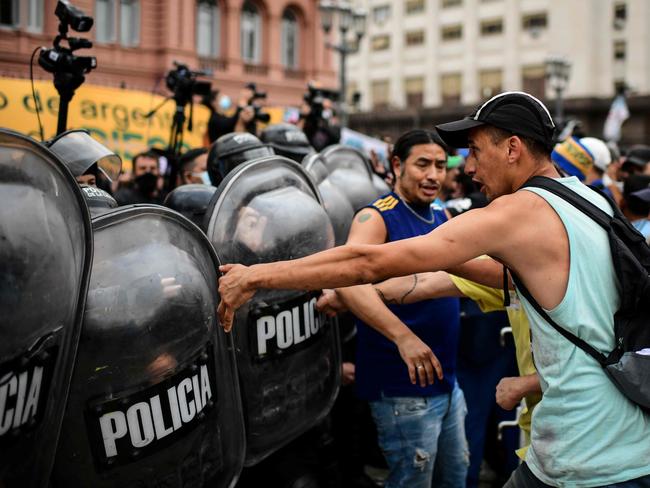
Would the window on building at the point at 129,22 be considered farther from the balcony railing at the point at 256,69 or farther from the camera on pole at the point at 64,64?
the camera on pole at the point at 64,64

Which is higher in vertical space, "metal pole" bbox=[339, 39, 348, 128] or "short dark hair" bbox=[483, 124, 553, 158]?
"metal pole" bbox=[339, 39, 348, 128]

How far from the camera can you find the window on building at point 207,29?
2394 cm

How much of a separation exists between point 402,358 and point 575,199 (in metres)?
1.17

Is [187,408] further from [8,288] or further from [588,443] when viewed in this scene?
[588,443]

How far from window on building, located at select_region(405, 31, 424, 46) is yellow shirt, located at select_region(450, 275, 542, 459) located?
154 feet

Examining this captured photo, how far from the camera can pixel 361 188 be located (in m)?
4.66

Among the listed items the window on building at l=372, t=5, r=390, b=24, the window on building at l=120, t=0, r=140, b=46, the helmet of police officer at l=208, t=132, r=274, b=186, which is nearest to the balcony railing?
the window on building at l=120, t=0, r=140, b=46

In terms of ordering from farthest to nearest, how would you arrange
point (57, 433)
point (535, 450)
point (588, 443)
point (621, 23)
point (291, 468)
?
point (621, 23), point (291, 468), point (535, 450), point (588, 443), point (57, 433)

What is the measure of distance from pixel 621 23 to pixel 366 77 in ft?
54.7

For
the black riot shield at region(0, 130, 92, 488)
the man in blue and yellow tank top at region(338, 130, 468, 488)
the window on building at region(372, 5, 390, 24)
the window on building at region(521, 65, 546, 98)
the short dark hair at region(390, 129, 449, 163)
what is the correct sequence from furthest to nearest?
the window on building at region(372, 5, 390, 24) < the window on building at region(521, 65, 546, 98) < the short dark hair at region(390, 129, 449, 163) < the man in blue and yellow tank top at region(338, 130, 468, 488) < the black riot shield at region(0, 130, 92, 488)

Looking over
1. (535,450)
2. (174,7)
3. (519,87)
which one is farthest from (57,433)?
(519,87)

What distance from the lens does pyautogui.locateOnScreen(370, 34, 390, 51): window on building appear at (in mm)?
49625

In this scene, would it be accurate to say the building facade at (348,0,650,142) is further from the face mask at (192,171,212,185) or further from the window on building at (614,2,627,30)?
the face mask at (192,171,212,185)

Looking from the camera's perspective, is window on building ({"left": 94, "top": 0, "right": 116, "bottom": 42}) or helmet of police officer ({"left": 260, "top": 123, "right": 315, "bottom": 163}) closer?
helmet of police officer ({"left": 260, "top": 123, "right": 315, "bottom": 163})
